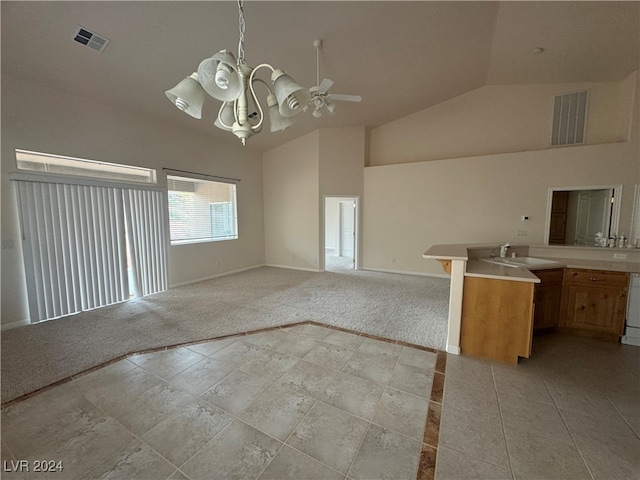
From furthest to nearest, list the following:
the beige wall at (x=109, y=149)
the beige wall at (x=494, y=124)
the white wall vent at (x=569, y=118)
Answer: the white wall vent at (x=569, y=118) < the beige wall at (x=494, y=124) < the beige wall at (x=109, y=149)

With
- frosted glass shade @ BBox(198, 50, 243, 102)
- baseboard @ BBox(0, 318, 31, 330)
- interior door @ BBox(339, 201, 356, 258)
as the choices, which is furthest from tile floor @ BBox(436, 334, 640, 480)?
interior door @ BBox(339, 201, 356, 258)

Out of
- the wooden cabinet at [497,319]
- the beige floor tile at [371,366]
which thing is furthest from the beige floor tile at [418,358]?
the wooden cabinet at [497,319]

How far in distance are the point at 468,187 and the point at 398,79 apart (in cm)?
259

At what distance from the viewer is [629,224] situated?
407 cm

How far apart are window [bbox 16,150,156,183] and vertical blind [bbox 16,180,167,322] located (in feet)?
0.87

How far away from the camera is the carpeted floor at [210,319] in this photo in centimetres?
252

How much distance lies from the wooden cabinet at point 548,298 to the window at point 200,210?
18.9 feet

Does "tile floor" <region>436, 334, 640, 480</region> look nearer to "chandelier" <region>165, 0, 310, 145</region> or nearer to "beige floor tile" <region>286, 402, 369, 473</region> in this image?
"beige floor tile" <region>286, 402, 369, 473</region>

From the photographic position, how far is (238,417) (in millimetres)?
1805

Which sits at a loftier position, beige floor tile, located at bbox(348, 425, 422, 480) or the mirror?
the mirror

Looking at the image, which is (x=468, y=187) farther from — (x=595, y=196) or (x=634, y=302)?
(x=634, y=302)

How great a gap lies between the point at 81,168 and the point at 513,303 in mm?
5720

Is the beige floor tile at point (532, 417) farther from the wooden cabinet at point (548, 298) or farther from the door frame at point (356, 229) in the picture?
the door frame at point (356, 229)

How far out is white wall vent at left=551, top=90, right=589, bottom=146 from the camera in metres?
4.59
